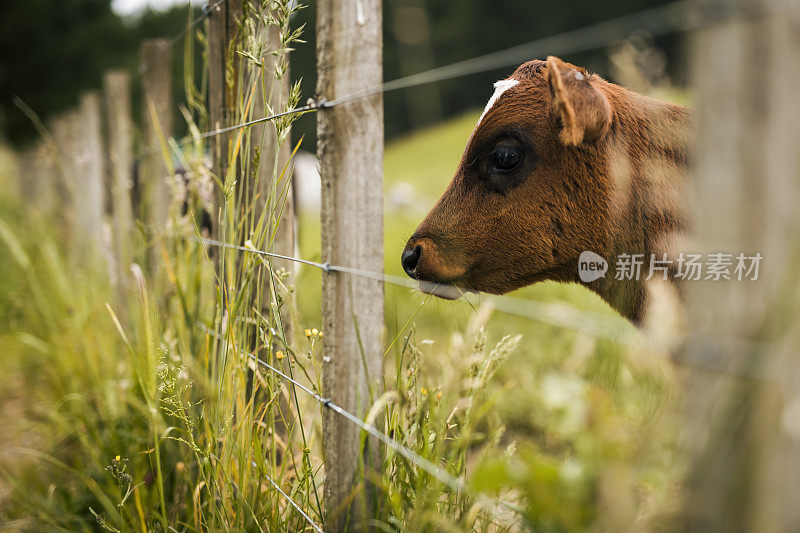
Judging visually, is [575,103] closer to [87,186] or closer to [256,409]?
[256,409]

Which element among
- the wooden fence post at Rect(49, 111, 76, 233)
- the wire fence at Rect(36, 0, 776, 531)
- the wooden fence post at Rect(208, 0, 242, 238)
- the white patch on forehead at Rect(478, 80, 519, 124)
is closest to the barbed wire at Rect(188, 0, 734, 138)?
the wire fence at Rect(36, 0, 776, 531)

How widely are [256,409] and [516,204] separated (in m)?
1.11

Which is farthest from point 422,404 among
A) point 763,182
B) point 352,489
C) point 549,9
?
point 549,9

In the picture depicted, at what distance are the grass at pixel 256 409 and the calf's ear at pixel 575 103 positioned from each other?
585mm

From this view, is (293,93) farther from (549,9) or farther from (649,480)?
(549,9)

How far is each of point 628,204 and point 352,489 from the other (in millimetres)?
1166

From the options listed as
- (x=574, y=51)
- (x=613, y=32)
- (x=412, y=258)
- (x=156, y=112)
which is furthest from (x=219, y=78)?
(x=613, y=32)

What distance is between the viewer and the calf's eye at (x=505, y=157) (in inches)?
79.8

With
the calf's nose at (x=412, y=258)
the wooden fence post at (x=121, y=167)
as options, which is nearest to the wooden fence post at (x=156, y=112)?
the wooden fence post at (x=121, y=167)

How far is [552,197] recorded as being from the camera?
200cm

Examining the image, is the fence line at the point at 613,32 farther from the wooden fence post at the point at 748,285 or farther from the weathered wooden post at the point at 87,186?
the weathered wooden post at the point at 87,186

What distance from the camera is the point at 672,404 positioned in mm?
928

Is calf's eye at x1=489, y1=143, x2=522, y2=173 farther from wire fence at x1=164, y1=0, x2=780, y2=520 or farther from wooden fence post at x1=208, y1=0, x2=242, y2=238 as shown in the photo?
wooden fence post at x1=208, y1=0, x2=242, y2=238

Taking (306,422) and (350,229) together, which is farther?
(306,422)
